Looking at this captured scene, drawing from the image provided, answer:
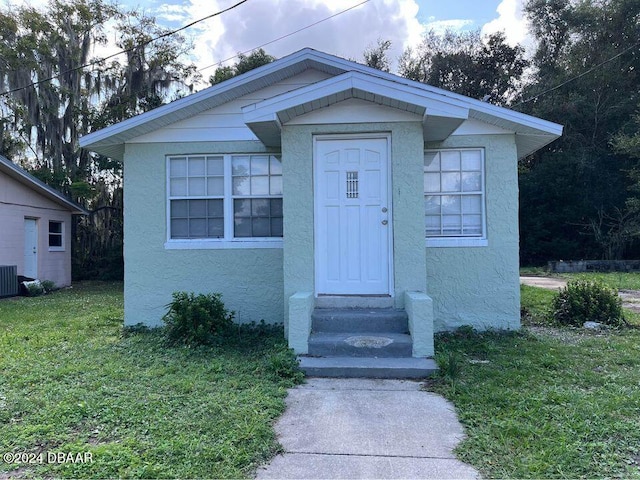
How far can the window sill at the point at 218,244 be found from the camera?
7043 mm

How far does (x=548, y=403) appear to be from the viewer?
12.5 feet

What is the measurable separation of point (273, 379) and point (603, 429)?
2811mm

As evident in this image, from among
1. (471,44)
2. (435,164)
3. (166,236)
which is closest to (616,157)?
(471,44)

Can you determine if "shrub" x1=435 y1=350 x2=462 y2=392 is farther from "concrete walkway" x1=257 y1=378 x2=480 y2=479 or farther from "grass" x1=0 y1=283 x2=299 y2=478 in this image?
"grass" x1=0 y1=283 x2=299 y2=478

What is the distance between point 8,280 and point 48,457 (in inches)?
460

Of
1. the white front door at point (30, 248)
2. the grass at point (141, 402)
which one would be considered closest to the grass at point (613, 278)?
the grass at point (141, 402)

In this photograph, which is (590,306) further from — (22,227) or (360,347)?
(22,227)

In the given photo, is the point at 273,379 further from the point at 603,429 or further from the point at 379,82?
the point at 379,82

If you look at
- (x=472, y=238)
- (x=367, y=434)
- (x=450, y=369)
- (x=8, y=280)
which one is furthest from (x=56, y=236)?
(x=367, y=434)

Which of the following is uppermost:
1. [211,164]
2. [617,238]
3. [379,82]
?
[379,82]

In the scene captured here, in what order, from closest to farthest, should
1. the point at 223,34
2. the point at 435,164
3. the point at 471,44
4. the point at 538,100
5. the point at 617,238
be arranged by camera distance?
the point at 435,164
the point at 223,34
the point at 617,238
the point at 538,100
the point at 471,44

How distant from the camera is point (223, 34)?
17422 millimetres

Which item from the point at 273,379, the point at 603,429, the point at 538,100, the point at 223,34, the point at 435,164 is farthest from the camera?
the point at 538,100

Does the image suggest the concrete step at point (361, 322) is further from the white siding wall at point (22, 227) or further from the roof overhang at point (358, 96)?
the white siding wall at point (22, 227)
